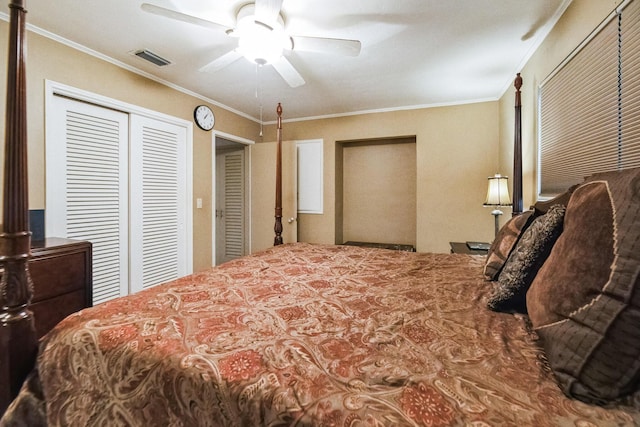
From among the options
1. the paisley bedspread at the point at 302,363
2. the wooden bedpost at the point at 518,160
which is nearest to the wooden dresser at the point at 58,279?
the paisley bedspread at the point at 302,363

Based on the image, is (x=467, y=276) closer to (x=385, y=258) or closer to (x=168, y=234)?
(x=385, y=258)

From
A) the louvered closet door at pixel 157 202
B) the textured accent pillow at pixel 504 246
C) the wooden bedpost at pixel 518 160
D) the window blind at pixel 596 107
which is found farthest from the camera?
the louvered closet door at pixel 157 202

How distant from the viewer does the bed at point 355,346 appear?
2.00 feet

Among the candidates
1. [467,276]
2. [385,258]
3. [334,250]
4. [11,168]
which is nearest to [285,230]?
[334,250]

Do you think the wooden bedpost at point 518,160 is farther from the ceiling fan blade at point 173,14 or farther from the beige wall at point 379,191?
the ceiling fan blade at point 173,14

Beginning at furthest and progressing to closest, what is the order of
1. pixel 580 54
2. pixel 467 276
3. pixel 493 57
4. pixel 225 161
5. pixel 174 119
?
pixel 225 161 < pixel 174 119 < pixel 493 57 < pixel 580 54 < pixel 467 276

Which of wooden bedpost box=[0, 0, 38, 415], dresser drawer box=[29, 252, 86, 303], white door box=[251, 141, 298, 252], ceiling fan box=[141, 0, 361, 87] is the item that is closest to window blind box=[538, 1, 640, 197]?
ceiling fan box=[141, 0, 361, 87]

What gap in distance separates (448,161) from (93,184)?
3.92 metres

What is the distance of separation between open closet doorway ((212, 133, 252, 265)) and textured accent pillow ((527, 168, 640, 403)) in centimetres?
413

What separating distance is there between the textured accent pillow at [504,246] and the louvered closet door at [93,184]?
3.11m

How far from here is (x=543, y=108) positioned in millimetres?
2146

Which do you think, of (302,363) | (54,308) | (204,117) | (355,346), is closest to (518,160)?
(355,346)

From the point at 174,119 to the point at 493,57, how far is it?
3.27 m

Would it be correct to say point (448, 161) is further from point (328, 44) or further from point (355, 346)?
point (355, 346)
